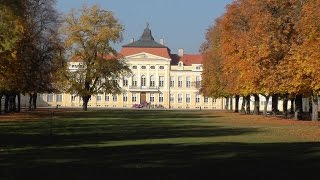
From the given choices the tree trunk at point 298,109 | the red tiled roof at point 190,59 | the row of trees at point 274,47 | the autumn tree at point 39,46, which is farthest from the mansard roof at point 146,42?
the tree trunk at point 298,109

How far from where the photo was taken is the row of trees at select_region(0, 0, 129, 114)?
57.2 metres

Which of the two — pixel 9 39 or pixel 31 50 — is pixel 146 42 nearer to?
pixel 31 50

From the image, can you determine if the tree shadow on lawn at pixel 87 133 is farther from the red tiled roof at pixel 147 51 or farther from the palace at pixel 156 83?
the red tiled roof at pixel 147 51

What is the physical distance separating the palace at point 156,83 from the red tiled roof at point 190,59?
7.42ft

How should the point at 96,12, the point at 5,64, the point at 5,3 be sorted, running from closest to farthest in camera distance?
the point at 5,3 < the point at 5,64 < the point at 96,12

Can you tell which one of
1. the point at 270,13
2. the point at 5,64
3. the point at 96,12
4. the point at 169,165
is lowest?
the point at 169,165

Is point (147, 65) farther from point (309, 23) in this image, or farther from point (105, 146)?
point (105, 146)

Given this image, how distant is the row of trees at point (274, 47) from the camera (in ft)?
127

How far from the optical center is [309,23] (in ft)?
123

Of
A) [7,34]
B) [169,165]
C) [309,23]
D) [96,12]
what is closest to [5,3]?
[7,34]

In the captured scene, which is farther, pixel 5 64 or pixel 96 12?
pixel 96 12

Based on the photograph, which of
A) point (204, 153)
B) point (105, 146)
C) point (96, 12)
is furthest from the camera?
point (96, 12)

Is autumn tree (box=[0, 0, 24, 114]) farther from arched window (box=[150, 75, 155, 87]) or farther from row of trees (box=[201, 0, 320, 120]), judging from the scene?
arched window (box=[150, 75, 155, 87])

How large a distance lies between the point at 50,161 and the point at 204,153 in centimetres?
563
